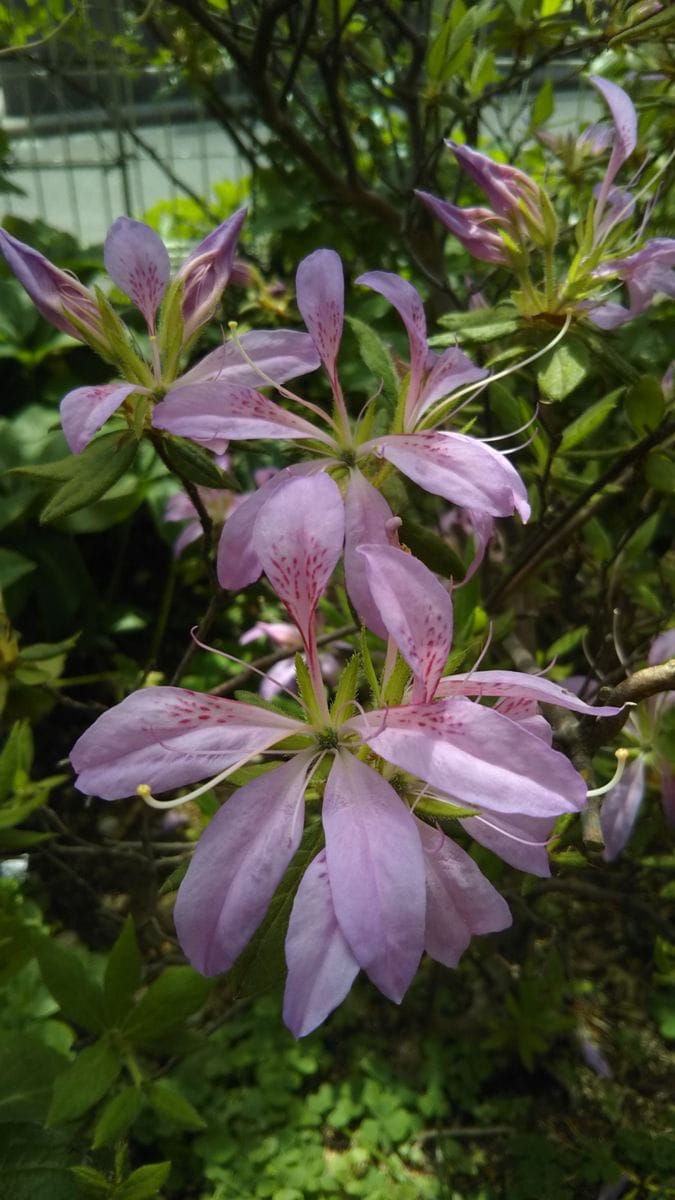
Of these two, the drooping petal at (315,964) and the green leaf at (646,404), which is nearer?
the drooping petal at (315,964)

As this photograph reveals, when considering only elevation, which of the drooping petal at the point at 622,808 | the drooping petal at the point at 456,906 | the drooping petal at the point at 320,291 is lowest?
the drooping petal at the point at 622,808

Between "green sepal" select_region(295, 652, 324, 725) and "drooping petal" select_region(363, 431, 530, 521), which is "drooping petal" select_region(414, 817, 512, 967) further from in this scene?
"drooping petal" select_region(363, 431, 530, 521)

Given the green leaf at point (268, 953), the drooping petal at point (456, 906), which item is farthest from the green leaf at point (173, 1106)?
the drooping petal at point (456, 906)

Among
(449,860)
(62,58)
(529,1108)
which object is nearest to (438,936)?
(449,860)

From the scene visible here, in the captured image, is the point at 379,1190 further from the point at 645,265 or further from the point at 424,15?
the point at 424,15

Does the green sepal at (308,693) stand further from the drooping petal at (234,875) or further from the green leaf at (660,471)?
the green leaf at (660,471)

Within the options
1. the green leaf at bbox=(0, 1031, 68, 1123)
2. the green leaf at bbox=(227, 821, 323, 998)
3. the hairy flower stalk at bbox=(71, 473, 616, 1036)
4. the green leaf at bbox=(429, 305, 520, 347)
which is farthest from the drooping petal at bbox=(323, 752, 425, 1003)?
the green leaf at bbox=(0, 1031, 68, 1123)

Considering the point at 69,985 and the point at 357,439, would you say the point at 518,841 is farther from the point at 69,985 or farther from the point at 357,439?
the point at 69,985
